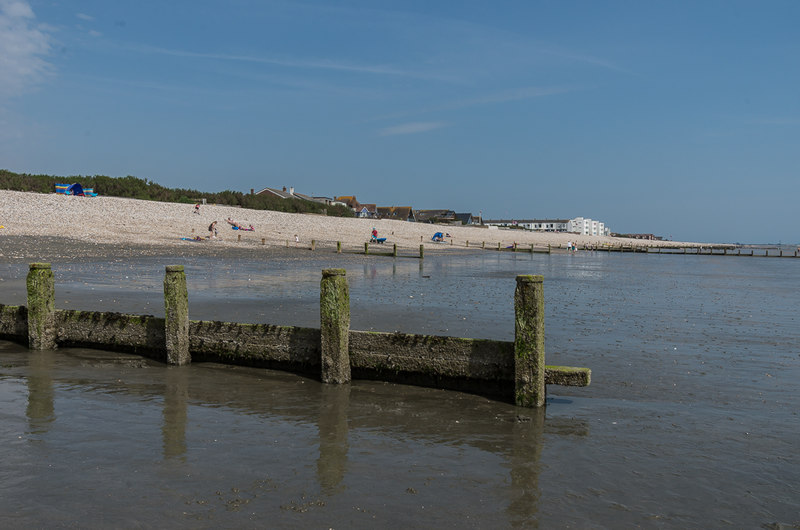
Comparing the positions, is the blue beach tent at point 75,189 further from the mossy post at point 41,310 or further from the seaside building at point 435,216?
the seaside building at point 435,216

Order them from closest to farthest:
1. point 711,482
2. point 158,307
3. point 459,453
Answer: point 711,482, point 459,453, point 158,307

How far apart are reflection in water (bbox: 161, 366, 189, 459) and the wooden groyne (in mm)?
577

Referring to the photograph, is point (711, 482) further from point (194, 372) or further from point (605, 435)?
point (194, 372)

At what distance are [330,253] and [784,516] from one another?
4310cm

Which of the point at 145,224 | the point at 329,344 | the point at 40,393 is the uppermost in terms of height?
the point at 145,224

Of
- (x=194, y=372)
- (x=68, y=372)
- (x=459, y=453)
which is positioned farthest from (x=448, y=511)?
(x=68, y=372)

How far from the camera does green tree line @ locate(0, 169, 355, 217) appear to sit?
66.1 meters

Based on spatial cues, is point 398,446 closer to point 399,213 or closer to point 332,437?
point 332,437

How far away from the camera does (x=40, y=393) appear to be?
8.69 metres

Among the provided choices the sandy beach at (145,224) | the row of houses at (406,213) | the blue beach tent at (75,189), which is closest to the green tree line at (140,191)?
the blue beach tent at (75,189)

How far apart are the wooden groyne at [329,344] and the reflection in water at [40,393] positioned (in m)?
0.75

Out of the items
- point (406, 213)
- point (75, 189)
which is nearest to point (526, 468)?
point (75, 189)

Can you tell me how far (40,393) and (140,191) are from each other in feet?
245

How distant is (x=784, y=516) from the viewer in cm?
580
